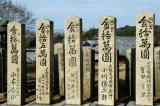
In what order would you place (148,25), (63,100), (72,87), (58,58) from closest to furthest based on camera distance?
1. (148,25)
2. (72,87)
3. (63,100)
4. (58,58)

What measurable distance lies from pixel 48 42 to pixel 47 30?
0.34 metres

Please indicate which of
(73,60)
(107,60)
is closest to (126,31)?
(73,60)

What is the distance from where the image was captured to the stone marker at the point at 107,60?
9.86 meters

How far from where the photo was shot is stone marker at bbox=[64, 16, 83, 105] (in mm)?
10188

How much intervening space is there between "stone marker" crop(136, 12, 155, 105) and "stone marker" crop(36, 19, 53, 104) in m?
2.47

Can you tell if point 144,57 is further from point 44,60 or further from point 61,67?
point 61,67

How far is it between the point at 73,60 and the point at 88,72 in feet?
4.14

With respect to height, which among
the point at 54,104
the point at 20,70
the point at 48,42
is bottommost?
the point at 54,104

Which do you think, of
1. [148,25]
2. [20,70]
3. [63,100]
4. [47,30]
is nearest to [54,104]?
[63,100]

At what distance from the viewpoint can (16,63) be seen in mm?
10727

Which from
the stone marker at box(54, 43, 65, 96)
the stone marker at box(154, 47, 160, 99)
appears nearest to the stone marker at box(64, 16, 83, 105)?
the stone marker at box(54, 43, 65, 96)

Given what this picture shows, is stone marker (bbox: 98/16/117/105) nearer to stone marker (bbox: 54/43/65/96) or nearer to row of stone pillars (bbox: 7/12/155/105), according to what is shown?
row of stone pillars (bbox: 7/12/155/105)

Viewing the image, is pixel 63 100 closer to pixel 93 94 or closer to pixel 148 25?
pixel 93 94

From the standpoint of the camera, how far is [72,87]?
10289 millimetres
